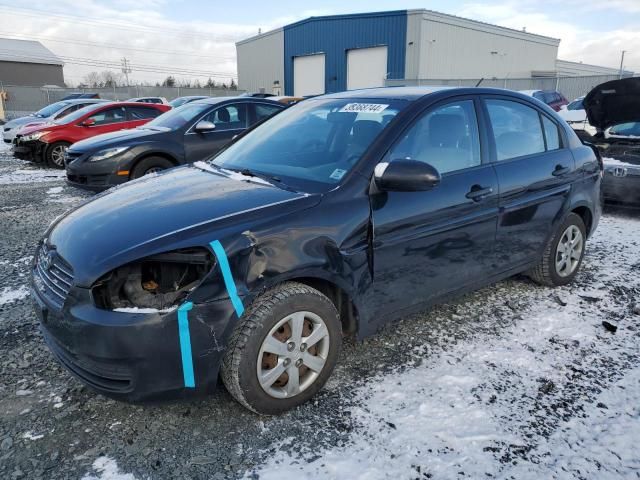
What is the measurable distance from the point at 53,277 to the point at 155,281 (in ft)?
1.79

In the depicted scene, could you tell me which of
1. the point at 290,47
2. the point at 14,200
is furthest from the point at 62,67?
the point at 14,200

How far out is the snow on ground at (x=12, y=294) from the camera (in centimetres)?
391

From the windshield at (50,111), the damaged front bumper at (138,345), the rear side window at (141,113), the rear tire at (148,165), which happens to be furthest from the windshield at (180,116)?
the windshield at (50,111)

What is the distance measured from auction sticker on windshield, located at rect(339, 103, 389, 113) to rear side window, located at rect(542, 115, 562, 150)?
1613mm

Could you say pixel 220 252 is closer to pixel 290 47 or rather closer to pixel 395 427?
pixel 395 427

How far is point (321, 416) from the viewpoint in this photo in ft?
8.28

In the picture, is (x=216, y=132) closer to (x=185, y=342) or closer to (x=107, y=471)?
(x=185, y=342)

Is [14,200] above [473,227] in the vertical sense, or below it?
below

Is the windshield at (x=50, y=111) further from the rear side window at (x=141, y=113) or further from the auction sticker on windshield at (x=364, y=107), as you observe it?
the auction sticker on windshield at (x=364, y=107)

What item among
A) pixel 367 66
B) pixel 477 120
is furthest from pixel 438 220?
pixel 367 66

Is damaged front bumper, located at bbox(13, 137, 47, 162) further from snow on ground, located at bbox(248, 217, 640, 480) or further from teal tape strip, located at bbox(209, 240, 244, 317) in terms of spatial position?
snow on ground, located at bbox(248, 217, 640, 480)

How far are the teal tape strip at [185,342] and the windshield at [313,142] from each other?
0.95 metres

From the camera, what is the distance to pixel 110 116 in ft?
36.7

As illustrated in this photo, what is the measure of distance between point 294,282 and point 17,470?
1.47 metres
